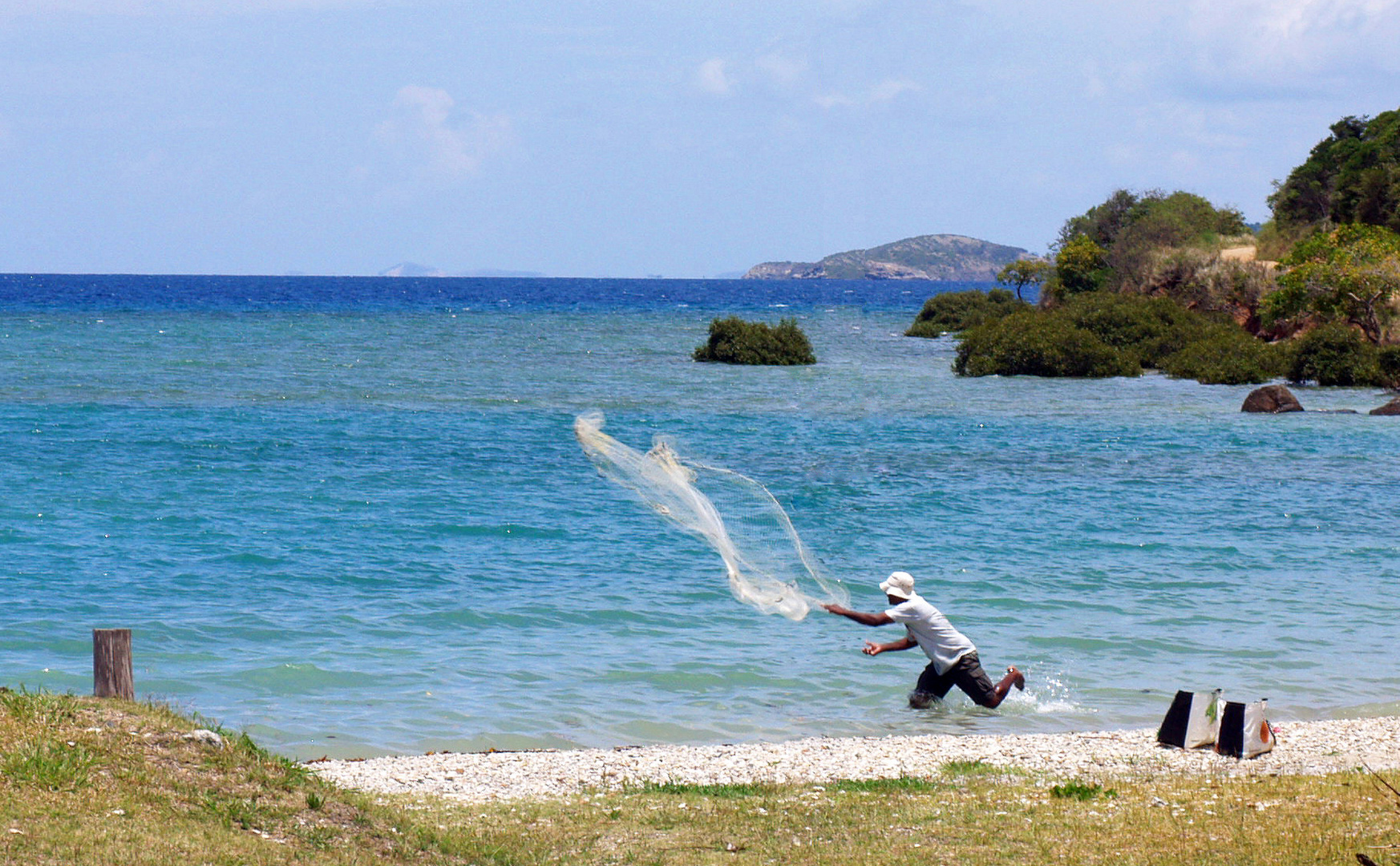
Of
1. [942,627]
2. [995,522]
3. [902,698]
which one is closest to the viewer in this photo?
[942,627]

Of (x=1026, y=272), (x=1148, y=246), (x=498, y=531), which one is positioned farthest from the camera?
(x=1026, y=272)

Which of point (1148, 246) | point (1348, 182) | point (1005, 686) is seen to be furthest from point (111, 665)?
point (1148, 246)

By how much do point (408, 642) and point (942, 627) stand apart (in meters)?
6.43

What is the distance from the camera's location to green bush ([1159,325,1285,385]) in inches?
1847

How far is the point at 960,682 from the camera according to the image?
1305 centimetres

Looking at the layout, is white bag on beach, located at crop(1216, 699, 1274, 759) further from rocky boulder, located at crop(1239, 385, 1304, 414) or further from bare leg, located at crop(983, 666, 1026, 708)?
rocky boulder, located at crop(1239, 385, 1304, 414)

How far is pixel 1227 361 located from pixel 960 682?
38910mm

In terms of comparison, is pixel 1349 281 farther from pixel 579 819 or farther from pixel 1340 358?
pixel 579 819

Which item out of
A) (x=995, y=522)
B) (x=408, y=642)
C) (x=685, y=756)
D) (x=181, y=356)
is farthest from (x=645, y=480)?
(x=181, y=356)

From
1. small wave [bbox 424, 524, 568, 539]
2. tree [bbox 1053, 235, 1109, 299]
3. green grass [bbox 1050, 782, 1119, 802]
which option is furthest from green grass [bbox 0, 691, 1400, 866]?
tree [bbox 1053, 235, 1109, 299]

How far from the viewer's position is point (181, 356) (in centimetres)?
5581

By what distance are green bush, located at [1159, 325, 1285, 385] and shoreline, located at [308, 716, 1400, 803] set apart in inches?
1474

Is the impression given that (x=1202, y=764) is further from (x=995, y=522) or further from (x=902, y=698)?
(x=995, y=522)

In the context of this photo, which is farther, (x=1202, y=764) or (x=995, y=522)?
(x=995, y=522)
